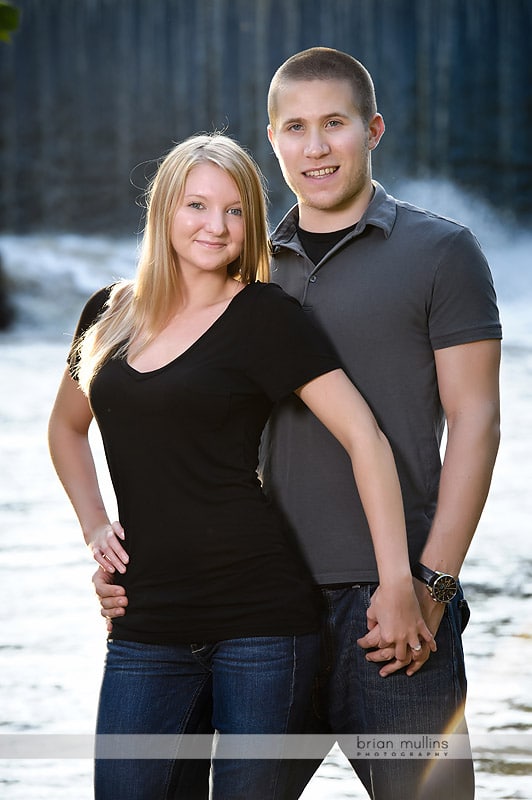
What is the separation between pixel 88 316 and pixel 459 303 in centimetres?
53

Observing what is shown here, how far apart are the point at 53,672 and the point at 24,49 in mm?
15322

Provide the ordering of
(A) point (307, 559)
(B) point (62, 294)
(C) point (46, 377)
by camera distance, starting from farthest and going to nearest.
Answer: (B) point (62, 294), (C) point (46, 377), (A) point (307, 559)

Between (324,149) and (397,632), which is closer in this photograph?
(397,632)

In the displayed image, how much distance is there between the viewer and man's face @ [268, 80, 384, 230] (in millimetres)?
1816

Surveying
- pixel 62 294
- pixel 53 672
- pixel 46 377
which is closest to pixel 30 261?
pixel 62 294

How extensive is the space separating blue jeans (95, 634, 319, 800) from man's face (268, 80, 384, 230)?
60 cm

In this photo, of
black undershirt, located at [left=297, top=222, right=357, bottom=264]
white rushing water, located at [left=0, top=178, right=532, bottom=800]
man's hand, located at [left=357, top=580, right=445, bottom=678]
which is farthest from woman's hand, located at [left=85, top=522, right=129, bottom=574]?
white rushing water, located at [left=0, top=178, right=532, bottom=800]

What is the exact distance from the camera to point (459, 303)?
5.64 ft

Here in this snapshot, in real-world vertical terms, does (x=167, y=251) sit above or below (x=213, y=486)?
above

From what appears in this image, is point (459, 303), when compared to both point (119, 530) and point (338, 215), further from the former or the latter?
point (119, 530)

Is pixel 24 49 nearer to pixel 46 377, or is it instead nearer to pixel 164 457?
pixel 46 377

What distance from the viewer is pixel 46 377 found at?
455 inches

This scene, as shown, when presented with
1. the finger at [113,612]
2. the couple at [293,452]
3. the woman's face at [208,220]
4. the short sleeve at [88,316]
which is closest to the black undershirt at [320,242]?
the couple at [293,452]

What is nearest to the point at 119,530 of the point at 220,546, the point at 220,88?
the point at 220,546
